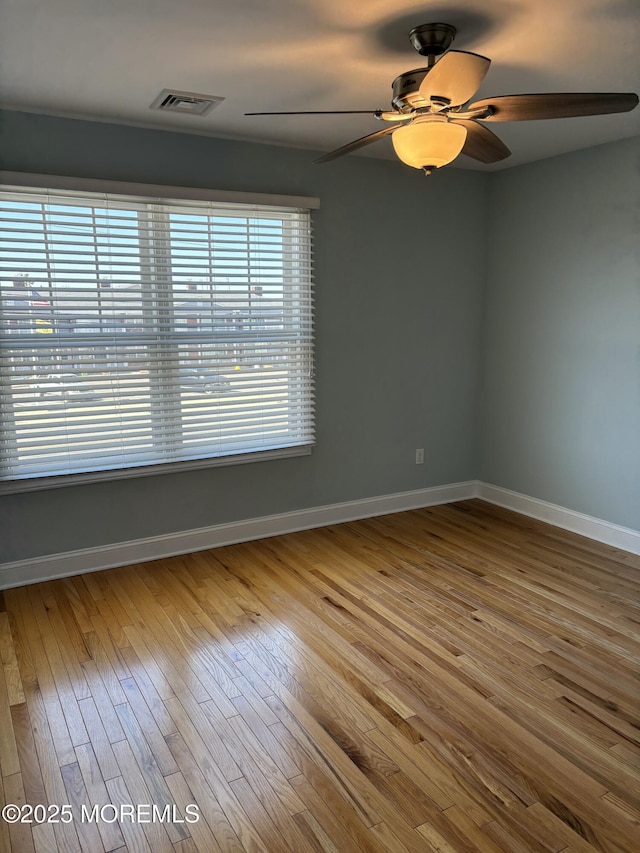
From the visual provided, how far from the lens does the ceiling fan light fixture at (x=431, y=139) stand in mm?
2068

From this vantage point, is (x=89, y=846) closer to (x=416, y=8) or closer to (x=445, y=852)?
(x=445, y=852)

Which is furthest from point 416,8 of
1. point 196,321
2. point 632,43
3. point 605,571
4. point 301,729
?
point 605,571

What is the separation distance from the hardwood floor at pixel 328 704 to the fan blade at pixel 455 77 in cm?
213

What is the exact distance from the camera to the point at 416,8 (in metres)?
2.01

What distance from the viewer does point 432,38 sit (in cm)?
219

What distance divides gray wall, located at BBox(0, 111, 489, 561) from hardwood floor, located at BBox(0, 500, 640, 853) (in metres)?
0.39

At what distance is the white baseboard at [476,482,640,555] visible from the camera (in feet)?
12.5

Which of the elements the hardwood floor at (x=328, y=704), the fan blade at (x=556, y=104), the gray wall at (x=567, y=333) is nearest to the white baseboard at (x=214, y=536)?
the hardwood floor at (x=328, y=704)

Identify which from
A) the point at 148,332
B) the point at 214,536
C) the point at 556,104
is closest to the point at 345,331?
the point at 148,332

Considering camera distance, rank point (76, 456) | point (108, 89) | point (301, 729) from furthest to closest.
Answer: point (76, 456), point (108, 89), point (301, 729)

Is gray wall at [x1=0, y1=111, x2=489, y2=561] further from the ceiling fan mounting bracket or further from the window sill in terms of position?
the ceiling fan mounting bracket

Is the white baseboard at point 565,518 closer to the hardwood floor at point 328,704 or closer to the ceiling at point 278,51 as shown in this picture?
the hardwood floor at point 328,704

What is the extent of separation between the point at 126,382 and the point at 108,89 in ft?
4.74

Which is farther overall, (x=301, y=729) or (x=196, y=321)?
(x=196, y=321)
